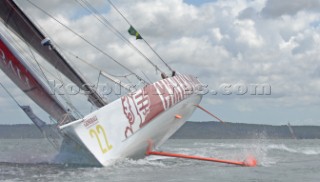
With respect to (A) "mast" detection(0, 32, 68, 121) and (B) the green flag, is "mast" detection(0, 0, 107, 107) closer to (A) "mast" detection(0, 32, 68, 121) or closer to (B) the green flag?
(A) "mast" detection(0, 32, 68, 121)

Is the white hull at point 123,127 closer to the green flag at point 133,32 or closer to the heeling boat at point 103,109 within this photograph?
the heeling boat at point 103,109

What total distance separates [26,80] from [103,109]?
2.83 m

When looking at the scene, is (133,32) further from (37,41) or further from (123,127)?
(123,127)

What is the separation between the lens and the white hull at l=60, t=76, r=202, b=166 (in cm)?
1038

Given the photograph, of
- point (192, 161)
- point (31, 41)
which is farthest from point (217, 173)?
point (31, 41)

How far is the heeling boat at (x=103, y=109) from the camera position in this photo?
34.8 feet

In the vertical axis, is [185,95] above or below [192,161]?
above

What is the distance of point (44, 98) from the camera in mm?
13086

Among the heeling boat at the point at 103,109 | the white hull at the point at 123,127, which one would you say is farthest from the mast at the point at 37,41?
the white hull at the point at 123,127

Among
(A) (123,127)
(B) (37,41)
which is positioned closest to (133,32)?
(B) (37,41)

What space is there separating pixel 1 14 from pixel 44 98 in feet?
7.12

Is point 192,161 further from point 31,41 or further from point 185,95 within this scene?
point 31,41

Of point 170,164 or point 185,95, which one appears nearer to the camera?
point 170,164

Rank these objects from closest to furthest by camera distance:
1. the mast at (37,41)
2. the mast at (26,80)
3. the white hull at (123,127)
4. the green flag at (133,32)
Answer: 1. the white hull at (123,127)
2. the mast at (37,41)
3. the mast at (26,80)
4. the green flag at (133,32)
